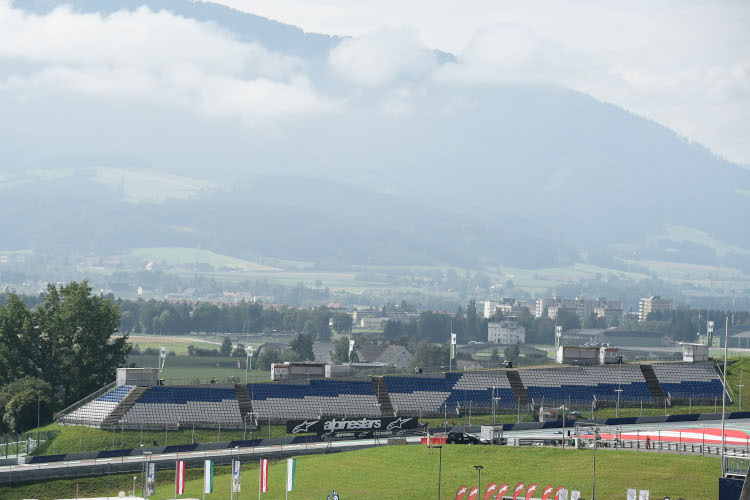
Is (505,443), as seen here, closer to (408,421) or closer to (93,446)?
(408,421)

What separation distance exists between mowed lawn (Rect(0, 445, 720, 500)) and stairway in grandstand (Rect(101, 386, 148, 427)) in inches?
633

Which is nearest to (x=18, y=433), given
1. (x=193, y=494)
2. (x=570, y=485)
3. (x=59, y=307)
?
(x=59, y=307)

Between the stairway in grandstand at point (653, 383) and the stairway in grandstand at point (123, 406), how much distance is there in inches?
2301

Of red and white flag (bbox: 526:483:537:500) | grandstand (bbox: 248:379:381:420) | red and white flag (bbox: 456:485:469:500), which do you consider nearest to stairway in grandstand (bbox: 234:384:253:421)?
grandstand (bbox: 248:379:381:420)

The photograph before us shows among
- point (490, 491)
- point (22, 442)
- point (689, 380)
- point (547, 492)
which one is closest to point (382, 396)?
point (689, 380)

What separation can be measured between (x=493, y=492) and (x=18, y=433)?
5606 centimetres

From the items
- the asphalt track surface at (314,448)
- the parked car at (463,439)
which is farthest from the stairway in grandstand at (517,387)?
the parked car at (463,439)

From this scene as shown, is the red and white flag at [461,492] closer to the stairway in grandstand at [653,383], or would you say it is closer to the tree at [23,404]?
the tree at [23,404]

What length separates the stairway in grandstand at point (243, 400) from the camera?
120938 mm

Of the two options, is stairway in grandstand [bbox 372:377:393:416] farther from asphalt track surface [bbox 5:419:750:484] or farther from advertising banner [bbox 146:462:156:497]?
advertising banner [bbox 146:462:156:497]

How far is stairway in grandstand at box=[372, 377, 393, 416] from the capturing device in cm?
12706

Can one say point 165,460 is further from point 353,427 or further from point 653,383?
point 653,383

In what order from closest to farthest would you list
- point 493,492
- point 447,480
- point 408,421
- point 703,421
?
point 493,492, point 447,480, point 408,421, point 703,421

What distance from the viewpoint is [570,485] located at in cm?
8756
